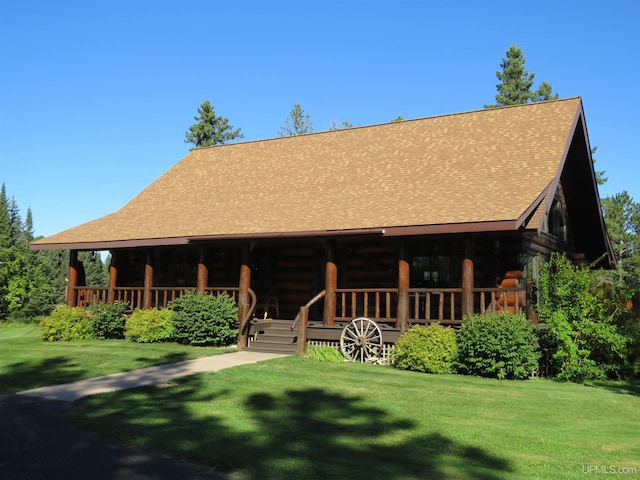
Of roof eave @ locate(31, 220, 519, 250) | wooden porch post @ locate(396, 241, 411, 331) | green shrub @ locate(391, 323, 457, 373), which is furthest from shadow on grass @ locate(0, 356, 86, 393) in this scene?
wooden porch post @ locate(396, 241, 411, 331)

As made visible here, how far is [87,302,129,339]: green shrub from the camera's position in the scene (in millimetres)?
19328

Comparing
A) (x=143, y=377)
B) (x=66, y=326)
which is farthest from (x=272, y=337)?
(x=66, y=326)

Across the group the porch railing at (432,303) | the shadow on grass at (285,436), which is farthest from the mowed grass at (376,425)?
the porch railing at (432,303)

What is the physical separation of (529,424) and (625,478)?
7.46 feet

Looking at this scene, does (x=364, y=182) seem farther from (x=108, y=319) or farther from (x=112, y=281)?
(x=112, y=281)

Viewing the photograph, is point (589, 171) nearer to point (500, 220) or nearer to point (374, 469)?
point (500, 220)

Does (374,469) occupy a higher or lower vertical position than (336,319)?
lower

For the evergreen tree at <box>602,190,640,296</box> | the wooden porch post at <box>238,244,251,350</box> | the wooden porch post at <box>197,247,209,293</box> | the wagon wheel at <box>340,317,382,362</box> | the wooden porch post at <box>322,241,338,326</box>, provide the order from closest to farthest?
the wagon wheel at <box>340,317,382,362</box>, the wooden porch post at <box>322,241,338,326</box>, the wooden porch post at <box>238,244,251,350</box>, the wooden porch post at <box>197,247,209,293</box>, the evergreen tree at <box>602,190,640,296</box>

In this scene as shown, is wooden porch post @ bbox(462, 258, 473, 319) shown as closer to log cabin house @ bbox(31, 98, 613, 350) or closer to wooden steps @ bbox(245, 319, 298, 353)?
log cabin house @ bbox(31, 98, 613, 350)

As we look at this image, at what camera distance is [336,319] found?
16.2m

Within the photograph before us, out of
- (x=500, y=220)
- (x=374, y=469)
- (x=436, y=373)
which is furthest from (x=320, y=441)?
(x=500, y=220)

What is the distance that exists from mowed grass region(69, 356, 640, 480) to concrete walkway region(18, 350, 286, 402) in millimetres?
613

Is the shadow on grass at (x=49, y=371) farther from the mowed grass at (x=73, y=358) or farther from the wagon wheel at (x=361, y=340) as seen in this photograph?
the wagon wheel at (x=361, y=340)

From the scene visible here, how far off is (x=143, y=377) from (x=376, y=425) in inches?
231
